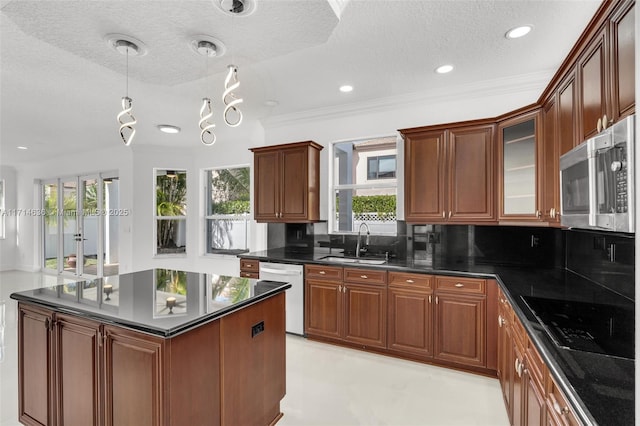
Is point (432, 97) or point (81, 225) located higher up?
point (432, 97)

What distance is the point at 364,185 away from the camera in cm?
396

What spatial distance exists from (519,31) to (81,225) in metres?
8.19

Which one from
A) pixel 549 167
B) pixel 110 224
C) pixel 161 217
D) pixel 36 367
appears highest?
pixel 549 167

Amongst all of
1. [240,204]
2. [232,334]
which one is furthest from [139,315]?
[240,204]

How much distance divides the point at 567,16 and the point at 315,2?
5.88 ft

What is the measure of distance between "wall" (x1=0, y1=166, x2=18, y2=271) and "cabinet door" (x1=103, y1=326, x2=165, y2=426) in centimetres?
912

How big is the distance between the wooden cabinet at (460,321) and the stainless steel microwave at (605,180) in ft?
5.11

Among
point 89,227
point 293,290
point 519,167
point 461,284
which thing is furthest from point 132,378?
point 89,227

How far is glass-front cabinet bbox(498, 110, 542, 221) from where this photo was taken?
2535 mm

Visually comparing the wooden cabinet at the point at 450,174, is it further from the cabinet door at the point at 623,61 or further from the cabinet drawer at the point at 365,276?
the cabinet door at the point at 623,61

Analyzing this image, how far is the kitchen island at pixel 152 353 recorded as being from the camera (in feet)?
4.89

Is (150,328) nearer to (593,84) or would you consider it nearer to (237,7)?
(237,7)

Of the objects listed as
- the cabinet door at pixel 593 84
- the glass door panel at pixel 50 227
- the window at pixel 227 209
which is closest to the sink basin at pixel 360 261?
the cabinet door at pixel 593 84

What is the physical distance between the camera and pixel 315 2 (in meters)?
1.56
